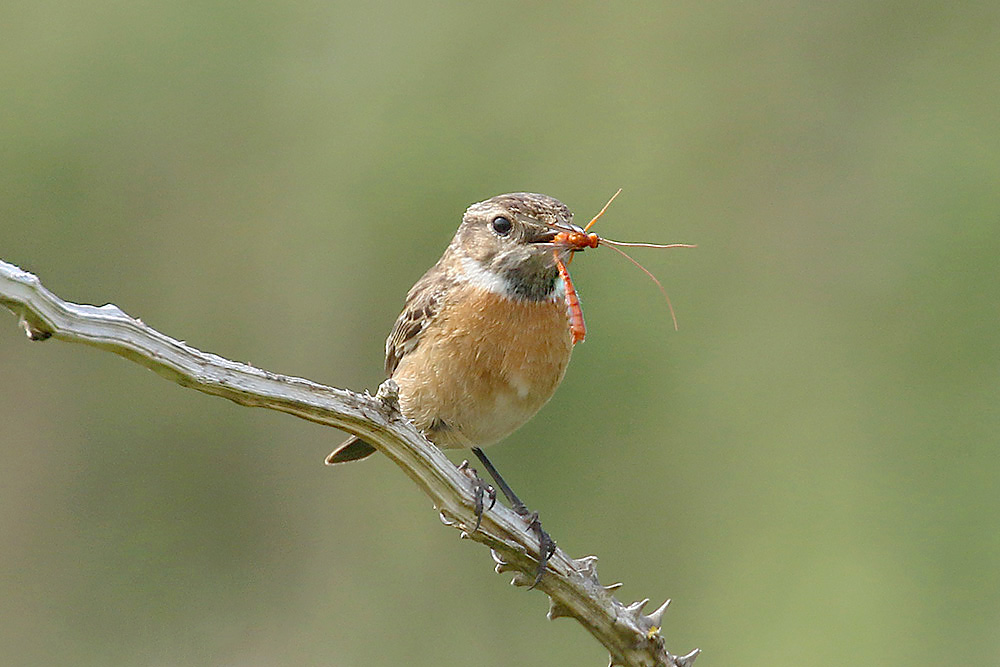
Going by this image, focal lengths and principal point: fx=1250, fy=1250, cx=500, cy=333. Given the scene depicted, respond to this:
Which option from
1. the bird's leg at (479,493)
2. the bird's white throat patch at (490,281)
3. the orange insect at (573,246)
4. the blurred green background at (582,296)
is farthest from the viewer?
the blurred green background at (582,296)

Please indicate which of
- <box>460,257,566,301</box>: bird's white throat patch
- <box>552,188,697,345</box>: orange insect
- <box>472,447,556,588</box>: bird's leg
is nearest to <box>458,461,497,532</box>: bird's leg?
<box>472,447,556,588</box>: bird's leg

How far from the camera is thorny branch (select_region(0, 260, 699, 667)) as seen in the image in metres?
2.52

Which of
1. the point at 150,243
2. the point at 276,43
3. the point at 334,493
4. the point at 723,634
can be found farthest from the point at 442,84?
the point at 723,634

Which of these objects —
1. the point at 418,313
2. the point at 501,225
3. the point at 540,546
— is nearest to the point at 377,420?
the point at 540,546

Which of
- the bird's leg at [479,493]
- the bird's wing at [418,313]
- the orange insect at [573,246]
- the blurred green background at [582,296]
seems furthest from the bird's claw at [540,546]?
the blurred green background at [582,296]

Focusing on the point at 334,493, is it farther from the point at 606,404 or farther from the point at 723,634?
the point at 723,634

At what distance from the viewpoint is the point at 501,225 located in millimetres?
4859

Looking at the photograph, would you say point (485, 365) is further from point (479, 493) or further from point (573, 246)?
point (479, 493)

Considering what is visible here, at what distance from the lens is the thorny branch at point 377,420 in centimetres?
252

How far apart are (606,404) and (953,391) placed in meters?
2.46

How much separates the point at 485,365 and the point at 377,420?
1.55 meters

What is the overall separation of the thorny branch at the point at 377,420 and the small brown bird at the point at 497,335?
2.72 feet

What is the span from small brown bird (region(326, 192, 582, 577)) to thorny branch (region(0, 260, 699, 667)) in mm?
828

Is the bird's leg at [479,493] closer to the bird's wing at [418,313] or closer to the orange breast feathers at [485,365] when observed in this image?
the orange breast feathers at [485,365]
